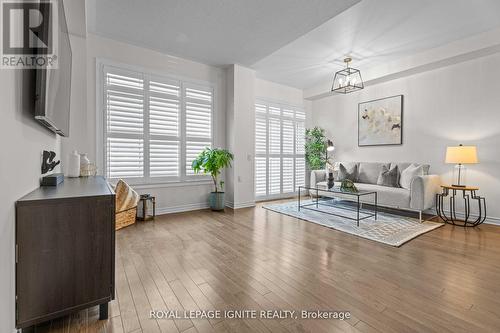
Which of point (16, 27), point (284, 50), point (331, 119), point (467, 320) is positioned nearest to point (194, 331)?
point (467, 320)

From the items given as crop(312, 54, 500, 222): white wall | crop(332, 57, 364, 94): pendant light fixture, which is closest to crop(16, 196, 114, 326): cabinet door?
crop(332, 57, 364, 94): pendant light fixture

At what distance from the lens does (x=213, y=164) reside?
4.34 meters

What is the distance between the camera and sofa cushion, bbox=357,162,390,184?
4.81 metres

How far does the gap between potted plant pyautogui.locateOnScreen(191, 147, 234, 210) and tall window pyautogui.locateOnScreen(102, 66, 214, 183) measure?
249 millimetres

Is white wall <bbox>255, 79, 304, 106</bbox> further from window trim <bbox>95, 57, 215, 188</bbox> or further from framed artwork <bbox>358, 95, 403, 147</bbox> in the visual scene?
framed artwork <bbox>358, 95, 403, 147</bbox>

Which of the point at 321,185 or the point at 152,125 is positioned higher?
the point at 152,125

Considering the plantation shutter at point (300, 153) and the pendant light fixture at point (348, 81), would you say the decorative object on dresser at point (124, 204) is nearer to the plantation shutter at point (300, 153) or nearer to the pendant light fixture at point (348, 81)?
the pendant light fixture at point (348, 81)

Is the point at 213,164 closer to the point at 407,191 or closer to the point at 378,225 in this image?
the point at 378,225

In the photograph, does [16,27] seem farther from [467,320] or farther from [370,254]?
[370,254]

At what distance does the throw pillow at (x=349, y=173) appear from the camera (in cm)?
514

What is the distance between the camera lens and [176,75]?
4340mm

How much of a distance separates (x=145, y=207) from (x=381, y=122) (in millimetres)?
4929

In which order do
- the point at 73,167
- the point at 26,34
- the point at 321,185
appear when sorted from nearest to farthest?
the point at 26,34 < the point at 73,167 < the point at 321,185

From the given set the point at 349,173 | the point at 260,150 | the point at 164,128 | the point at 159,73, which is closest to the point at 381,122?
the point at 349,173
